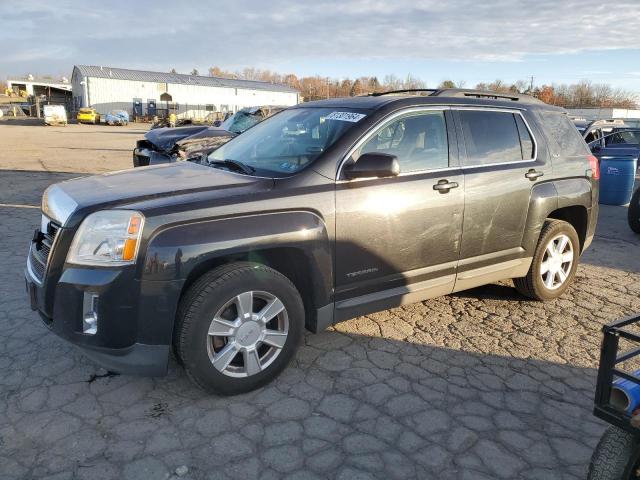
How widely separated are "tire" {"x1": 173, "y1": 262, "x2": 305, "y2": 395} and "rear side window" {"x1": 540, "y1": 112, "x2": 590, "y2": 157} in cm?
303

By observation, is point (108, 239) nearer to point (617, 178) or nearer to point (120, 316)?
point (120, 316)

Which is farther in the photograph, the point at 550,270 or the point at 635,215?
the point at 635,215

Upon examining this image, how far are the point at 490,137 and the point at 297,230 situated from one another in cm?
211

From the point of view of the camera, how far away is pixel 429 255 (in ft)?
12.6

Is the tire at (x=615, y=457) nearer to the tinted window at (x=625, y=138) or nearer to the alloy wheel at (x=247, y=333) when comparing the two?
the alloy wheel at (x=247, y=333)

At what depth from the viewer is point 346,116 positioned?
3.75 m

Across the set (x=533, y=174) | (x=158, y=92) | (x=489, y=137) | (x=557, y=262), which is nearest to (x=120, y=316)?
(x=489, y=137)

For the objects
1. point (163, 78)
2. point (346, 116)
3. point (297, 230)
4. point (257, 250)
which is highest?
point (163, 78)

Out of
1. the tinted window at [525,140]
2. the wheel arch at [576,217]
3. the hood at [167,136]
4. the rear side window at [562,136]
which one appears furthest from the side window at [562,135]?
the hood at [167,136]

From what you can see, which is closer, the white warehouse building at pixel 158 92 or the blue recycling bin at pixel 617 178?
the blue recycling bin at pixel 617 178

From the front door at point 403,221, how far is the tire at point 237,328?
17.9 inches

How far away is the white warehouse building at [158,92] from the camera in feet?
198

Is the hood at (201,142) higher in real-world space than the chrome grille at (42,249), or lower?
higher

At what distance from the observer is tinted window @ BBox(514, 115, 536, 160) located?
14.6 feet
